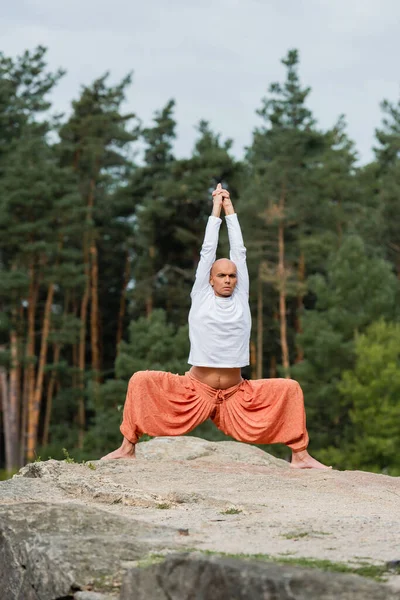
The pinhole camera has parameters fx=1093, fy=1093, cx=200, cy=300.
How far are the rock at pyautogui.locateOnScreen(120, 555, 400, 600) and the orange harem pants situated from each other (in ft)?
12.1

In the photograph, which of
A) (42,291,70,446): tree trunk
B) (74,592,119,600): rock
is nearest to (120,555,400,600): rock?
(74,592,119,600): rock

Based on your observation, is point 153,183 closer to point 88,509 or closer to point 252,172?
point 252,172

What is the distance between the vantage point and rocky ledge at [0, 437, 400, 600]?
4680mm

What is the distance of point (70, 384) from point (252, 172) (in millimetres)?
10761

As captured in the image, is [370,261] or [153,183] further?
[153,183]

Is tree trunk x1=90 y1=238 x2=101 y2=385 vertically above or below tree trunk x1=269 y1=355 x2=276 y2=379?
above

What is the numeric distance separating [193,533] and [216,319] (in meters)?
2.97

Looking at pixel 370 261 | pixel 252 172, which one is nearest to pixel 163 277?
pixel 252 172

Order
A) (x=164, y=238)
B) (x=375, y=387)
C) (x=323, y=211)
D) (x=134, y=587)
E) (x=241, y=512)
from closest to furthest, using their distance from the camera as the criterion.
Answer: (x=134, y=587)
(x=241, y=512)
(x=375, y=387)
(x=323, y=211)
(x=164, y=238)

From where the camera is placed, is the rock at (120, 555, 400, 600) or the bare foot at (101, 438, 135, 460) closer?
the rock at (120, 555, 400, 600)

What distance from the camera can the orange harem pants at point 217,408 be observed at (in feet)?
28.8

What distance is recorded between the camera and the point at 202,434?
28344mm

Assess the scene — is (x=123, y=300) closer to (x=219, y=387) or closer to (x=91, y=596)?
(x=219, y=387)

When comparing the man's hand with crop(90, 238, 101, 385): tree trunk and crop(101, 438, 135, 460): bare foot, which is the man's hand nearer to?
crop(101, 438, 135, 460): bare foot
